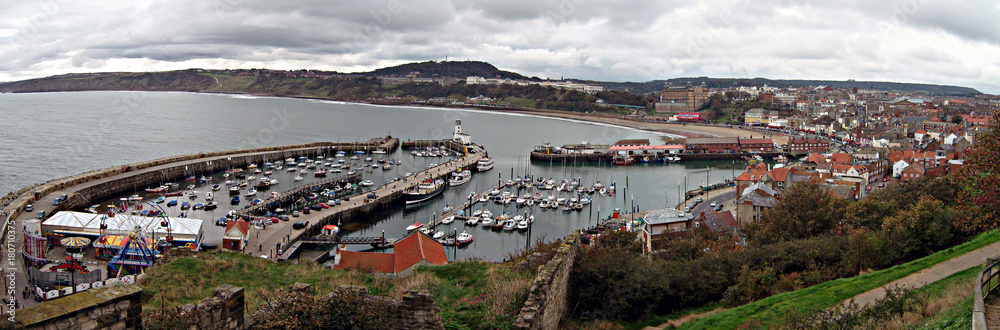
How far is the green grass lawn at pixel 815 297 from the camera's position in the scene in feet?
25.6

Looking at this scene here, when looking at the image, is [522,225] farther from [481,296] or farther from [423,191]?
[481,296]

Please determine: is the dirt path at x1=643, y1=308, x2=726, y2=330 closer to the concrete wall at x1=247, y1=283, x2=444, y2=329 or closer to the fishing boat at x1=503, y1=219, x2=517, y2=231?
the concrete wall at x1=247, y1=283, x2=444, y2=329

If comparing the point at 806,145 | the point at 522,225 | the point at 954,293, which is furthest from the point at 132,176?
the point at 806,145

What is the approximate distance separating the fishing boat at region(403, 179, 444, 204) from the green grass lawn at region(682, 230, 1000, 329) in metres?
22.2

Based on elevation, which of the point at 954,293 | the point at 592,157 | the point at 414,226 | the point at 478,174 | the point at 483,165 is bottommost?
the point at 414,226

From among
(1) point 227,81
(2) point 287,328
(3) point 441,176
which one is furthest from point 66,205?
(1) point 227,81

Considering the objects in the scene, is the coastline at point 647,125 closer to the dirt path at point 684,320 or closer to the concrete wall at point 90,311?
the dirt path at point 684,320

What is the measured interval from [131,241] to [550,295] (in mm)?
11937

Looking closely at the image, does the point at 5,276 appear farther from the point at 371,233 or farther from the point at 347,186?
the point at 347,186

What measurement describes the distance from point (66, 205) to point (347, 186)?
40.3 ft

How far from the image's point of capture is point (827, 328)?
237 inches

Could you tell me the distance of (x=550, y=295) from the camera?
6.27 metres

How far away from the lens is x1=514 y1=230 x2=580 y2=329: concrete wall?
551 cm

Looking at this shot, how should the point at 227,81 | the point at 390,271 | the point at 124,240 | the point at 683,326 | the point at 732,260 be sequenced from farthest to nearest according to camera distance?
the point at 227,81
the point at 124,240
the point at 390,271
the point at 732,260
the point at 683,326
